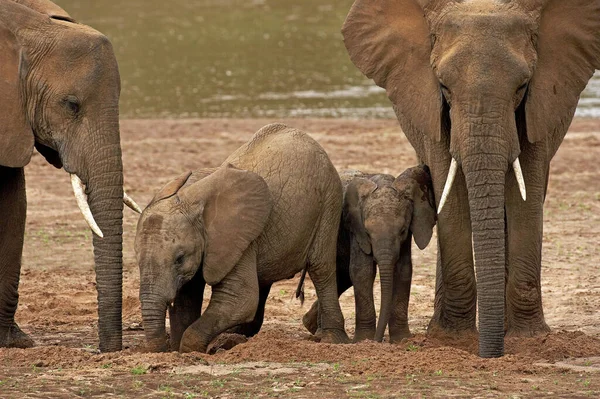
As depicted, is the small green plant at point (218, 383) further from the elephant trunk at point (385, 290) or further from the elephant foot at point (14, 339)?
the elephant foot at point (14, 339)

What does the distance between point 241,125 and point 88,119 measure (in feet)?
34.7

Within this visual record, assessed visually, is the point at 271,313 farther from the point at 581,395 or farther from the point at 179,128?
the point at 179,128

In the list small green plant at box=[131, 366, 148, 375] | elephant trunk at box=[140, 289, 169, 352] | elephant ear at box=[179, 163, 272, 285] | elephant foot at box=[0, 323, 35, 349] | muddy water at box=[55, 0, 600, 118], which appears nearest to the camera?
small green plant at box=[131, 366, 148, 375]

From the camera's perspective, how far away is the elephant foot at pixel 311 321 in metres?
10.1

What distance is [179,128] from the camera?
19.1 metres

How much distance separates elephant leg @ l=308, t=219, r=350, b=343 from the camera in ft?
30.9

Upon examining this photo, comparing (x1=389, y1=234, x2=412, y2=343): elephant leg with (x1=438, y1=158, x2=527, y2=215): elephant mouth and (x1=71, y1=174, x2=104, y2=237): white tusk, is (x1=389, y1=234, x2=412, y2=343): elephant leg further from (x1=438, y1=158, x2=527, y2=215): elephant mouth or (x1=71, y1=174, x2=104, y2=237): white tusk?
(x1=71, y1=174, x2=104, y2=237): white tusk

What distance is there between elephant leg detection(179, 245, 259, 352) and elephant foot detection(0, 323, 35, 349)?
1341 millimetres

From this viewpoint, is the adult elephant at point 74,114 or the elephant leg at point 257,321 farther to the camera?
the elephant leg at point 257,321

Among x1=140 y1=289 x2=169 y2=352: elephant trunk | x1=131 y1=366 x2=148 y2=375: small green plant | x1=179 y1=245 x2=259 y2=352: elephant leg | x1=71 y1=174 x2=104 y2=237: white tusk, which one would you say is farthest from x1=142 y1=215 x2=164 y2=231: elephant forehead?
x1=131 y1=366 x2=148 y2=375: small green plant

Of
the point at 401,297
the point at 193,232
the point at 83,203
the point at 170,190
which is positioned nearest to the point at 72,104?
the point at 83,203

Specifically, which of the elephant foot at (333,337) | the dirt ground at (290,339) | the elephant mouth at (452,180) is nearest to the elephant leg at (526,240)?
the dirt ground at (290,339)

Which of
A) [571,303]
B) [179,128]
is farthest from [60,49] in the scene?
[179,128]

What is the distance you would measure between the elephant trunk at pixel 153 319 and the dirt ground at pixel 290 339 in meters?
0.16
